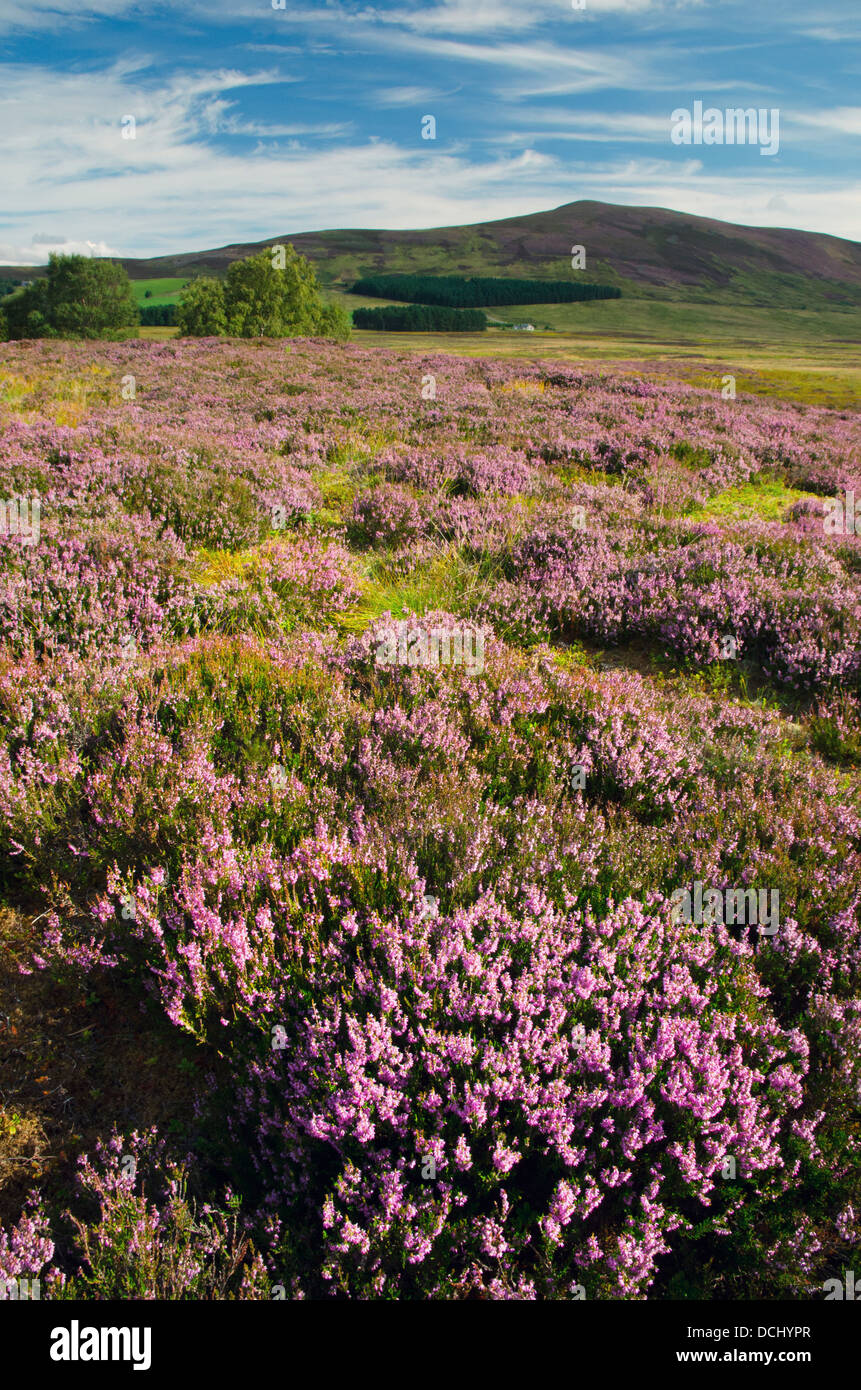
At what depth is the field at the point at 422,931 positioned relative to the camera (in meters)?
1.79

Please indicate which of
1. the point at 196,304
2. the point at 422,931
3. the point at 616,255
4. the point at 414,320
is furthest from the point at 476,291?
the point at 422,931

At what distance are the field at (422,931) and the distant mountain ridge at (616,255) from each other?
149196 mm

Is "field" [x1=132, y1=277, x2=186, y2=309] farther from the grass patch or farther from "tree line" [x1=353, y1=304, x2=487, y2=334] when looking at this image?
the grass patch

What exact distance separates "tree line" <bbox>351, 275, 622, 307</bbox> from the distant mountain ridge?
17.7 m

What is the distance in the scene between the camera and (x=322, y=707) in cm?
361

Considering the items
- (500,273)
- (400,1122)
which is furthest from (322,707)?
(500,273)

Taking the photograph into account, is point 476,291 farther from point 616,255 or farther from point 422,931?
point 422,931

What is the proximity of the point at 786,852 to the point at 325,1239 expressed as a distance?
7.22ft

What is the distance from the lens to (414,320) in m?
84.6

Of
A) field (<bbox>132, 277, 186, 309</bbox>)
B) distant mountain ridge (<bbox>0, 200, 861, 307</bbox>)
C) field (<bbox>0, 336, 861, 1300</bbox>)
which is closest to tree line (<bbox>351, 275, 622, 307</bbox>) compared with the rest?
distant mountain ridge (<bbox>0, 200, 861, 307</bbox>)

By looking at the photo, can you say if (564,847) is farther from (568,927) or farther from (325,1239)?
(325,1239)

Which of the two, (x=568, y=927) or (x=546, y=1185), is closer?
(x=546, y=1185)

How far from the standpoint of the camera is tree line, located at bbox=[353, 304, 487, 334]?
84.5m
